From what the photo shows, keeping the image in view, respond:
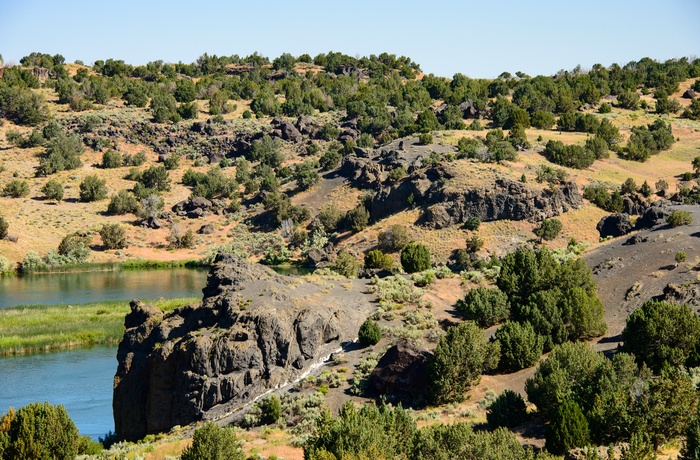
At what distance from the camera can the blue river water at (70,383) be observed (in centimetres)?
4584

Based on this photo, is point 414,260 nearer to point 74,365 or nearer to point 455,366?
point 455,366

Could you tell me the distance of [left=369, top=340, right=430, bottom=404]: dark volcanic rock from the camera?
135 ft

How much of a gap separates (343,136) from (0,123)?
60296mm

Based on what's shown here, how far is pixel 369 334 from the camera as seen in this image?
1869 inches

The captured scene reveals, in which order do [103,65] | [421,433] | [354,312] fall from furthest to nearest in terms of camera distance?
[103,65], [354,312], [421,433]

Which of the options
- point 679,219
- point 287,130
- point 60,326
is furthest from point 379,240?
point 287,130

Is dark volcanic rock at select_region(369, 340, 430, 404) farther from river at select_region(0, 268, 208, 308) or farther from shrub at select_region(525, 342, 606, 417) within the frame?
river at select_region(0, 268, 208, 308)

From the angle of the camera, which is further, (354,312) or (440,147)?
(440,147)

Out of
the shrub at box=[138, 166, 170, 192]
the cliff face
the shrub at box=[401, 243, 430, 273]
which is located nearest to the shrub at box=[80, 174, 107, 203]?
the shrub at box=[138, 166, 170, 192]

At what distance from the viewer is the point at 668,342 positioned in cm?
3981

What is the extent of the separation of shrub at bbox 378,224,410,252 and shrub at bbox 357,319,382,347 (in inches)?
1695

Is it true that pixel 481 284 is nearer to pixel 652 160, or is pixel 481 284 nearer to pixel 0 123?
pixel 652 160

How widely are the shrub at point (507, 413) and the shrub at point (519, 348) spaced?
7.70 meters

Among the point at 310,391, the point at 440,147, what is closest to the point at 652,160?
the point at 440,147
